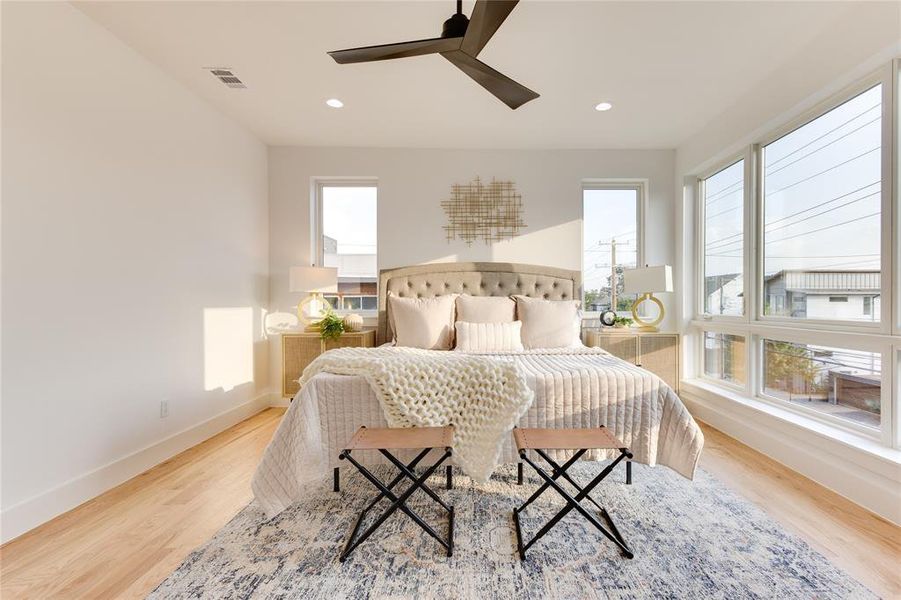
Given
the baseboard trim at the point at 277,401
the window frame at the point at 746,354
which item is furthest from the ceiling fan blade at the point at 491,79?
the baseboard trim at the point at 277,401

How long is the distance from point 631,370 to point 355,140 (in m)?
3.21

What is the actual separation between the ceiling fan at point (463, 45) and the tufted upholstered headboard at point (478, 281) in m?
1.99

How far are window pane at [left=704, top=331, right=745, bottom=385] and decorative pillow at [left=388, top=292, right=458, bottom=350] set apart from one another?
8.01 feet

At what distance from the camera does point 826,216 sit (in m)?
2.29

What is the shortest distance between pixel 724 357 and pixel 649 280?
98 cm

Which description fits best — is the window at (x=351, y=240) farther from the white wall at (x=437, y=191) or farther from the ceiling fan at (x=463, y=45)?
the ceiling fan at (x=463, y=45)

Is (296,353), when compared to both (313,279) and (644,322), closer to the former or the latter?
(313,279)

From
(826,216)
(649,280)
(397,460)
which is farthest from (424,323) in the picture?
(826,216)

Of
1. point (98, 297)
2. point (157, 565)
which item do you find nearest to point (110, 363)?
point (98, 297)

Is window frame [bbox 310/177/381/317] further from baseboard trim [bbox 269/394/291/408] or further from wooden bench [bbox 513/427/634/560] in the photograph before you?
wooden bench [bbox 513/427/634/560]

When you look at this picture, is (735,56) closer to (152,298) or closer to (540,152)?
(540,152)

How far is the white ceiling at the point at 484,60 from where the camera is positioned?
1.96 m

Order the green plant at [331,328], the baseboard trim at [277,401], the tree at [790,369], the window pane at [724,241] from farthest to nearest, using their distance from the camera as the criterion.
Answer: the baseboard trim at [277,401] → the green plant at [331,328] → the window pane at [724,241] → the tree at [790,369]

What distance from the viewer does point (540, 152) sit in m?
3.77
